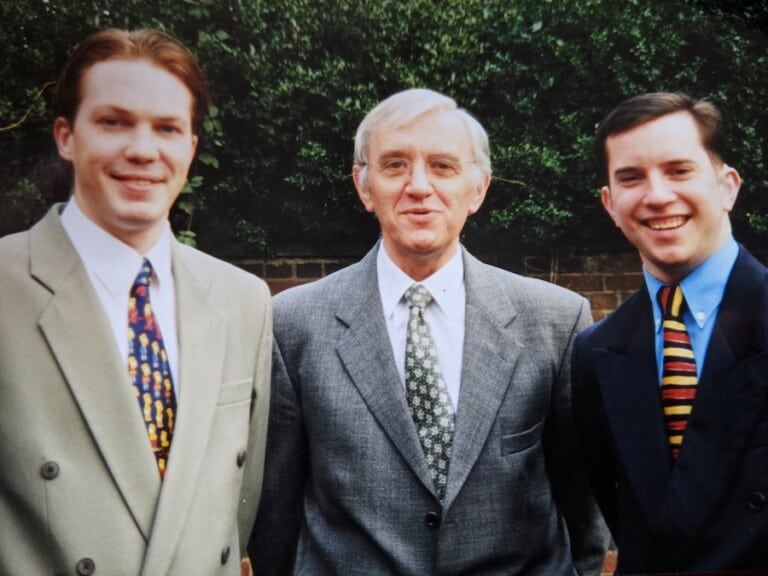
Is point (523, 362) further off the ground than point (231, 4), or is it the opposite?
point (231, 4)

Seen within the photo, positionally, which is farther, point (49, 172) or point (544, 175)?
point (544, 175)

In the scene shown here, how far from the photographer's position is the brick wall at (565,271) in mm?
2250

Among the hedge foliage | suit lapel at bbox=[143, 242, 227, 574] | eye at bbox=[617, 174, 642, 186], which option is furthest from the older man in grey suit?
eye at bbox=[617, 174, 642, 186]

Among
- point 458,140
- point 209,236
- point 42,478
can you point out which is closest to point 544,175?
point 458,140

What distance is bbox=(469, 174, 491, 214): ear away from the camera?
2.27m

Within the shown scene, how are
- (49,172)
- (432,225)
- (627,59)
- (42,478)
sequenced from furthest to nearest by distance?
(627,59) → (432,225) → (49,172) → (42,478)

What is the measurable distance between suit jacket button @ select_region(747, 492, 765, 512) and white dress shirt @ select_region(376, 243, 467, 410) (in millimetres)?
756

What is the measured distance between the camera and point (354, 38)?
2.29m

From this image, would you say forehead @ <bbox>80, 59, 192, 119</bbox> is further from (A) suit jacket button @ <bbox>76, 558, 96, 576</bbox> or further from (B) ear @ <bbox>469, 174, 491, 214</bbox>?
(A) suit jacket button @ <bbox>76, 558, 96, 576</bbox>

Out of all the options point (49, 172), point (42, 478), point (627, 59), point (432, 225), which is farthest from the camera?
point (627, 59)

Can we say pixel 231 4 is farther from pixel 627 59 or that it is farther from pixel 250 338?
pixel 627 59

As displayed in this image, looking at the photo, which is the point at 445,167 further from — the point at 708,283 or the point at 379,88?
the point at 708,283

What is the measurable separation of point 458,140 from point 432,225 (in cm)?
24

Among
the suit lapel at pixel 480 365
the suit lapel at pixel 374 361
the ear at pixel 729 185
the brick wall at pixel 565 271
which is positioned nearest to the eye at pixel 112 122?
the brick wall at pixel 565 271
